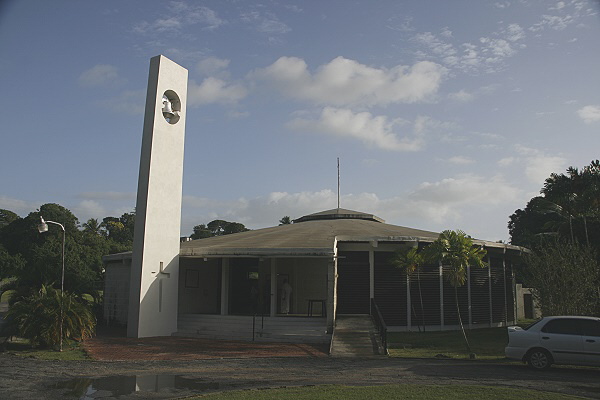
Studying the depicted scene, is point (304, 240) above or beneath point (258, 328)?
above

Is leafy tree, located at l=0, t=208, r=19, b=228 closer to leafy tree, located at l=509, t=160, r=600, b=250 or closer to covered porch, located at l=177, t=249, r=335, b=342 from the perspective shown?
covered porch, located at l=177, t=249, r=335, b=342

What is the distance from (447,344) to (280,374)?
7.90m

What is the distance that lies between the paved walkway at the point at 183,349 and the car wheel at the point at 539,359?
6.04 m

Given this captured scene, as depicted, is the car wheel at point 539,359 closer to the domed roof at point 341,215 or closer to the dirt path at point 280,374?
the dirt path at point 280,374

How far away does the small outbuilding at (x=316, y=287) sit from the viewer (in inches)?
828

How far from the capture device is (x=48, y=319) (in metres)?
17.2

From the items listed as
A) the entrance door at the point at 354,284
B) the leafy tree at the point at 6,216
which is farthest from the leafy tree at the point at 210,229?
the entrance door at the point at 354,284

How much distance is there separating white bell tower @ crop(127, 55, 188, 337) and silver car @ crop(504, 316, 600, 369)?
13.1m

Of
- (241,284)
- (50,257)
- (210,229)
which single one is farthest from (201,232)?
(241,284)

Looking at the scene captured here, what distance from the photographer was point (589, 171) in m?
34.1

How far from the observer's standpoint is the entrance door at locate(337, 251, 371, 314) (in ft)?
74.9

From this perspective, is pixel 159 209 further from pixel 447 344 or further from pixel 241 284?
pixel 447 344

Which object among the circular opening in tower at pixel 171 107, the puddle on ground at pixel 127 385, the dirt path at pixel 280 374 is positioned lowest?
the puddle on ground at pixel 127 385

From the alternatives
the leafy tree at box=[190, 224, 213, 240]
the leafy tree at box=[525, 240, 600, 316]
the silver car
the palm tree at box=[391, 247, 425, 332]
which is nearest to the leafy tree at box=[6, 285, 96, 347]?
the palm tree at box=[391, 247, 425, 332]
